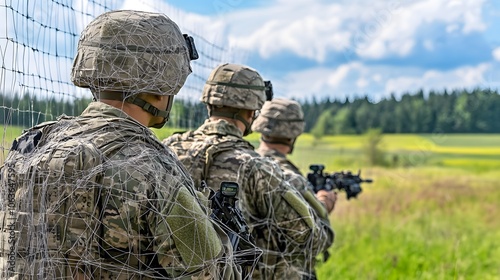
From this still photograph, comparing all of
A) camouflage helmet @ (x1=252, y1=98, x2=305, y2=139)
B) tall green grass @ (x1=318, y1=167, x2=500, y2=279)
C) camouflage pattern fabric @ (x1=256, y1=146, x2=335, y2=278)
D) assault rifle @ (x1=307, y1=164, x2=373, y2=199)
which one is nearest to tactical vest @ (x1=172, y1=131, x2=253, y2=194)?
camouflage pattern fabric @ (x1=256, y1=146, x2=335, y2=278)

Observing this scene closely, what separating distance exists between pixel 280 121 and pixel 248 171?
1.60 m


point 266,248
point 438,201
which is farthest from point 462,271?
point 438,201

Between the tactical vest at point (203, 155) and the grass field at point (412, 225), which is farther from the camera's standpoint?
the grass field at point (412, 225)

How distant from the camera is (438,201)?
16922 millimetres

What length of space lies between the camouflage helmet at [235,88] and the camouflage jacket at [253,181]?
0.51 ft

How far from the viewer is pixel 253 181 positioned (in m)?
3.73

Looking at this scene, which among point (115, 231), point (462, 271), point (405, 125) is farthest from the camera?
point (405, 125)

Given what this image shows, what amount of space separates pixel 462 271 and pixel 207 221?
6.52 m

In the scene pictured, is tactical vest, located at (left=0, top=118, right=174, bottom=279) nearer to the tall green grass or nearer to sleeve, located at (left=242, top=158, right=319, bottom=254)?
sleeve, located at (left=242, top=158, right=319, bottom=254)

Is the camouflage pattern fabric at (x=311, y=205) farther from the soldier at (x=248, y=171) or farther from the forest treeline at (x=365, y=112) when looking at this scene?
the forest treeline at (x=365, y=112)

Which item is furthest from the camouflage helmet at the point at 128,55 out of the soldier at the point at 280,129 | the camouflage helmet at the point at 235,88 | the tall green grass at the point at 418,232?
the tall green grass at the point at 418,232

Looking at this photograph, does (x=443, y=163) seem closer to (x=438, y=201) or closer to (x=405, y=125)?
(x=405, y=125)

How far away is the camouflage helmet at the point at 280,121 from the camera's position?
5.20 m

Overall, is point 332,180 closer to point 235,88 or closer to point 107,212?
point 235,88
